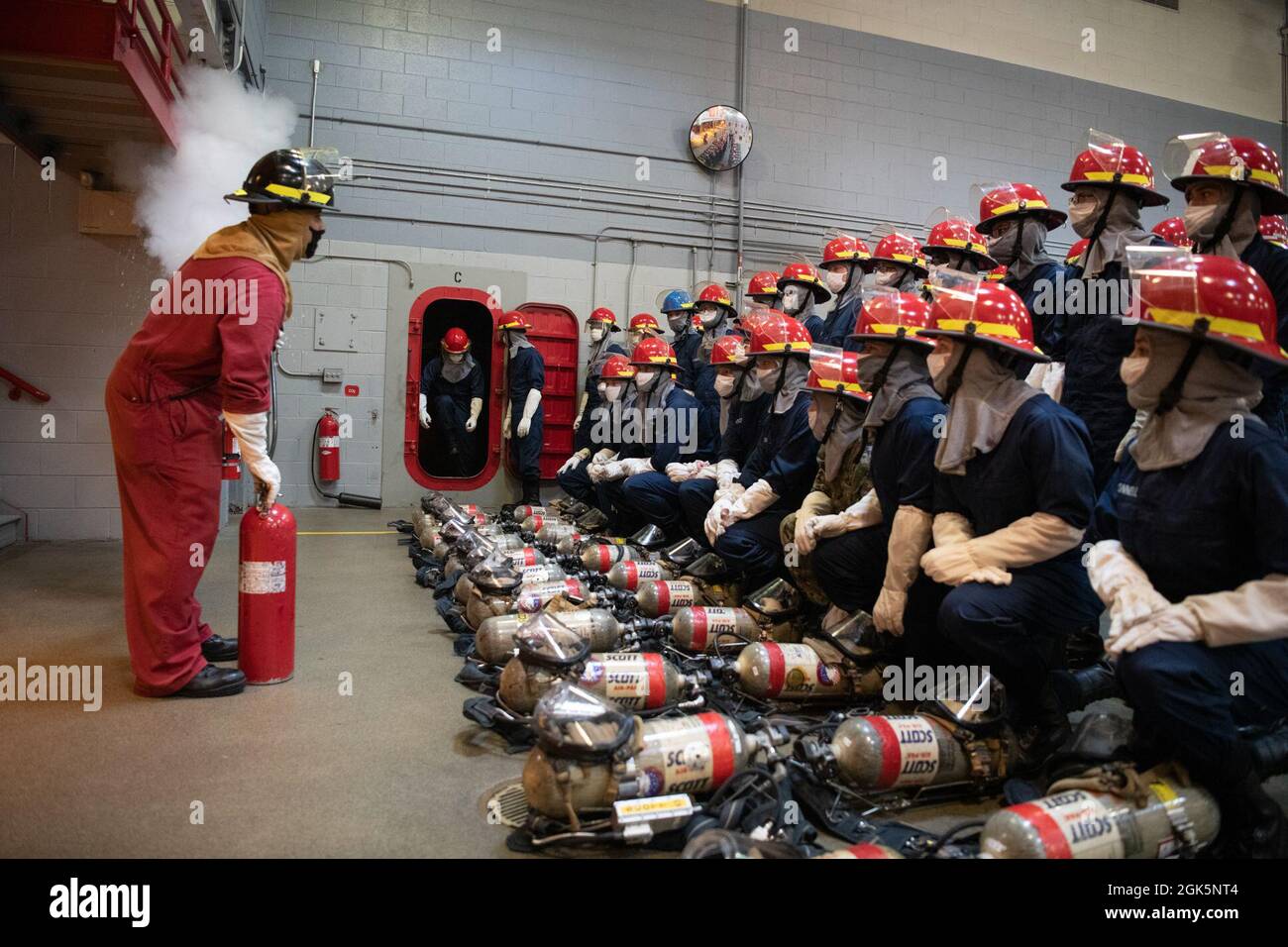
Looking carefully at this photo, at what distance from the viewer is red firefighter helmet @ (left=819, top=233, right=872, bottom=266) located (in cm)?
597

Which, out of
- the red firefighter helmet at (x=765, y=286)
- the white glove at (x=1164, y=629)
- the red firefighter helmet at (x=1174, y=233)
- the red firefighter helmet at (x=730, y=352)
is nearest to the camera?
the white glove at (x=1164, y=629)

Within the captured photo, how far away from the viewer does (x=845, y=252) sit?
5992 mm

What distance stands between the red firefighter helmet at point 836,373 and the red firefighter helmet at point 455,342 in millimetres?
6014

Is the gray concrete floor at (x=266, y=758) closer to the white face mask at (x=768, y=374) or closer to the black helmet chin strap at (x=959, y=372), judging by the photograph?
the black helmet chin strap at (x=959, y=372)

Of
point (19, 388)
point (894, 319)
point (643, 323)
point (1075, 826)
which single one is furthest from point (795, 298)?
point (19, 388)

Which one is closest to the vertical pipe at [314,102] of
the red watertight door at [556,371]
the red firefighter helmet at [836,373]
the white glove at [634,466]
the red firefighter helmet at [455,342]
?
the red firefighter helmet at [455,342]

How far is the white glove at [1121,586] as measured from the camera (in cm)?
220

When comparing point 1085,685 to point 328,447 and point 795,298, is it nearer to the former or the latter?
point 795,298

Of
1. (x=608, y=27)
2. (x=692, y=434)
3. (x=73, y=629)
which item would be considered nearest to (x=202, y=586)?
(x=73, y=629)

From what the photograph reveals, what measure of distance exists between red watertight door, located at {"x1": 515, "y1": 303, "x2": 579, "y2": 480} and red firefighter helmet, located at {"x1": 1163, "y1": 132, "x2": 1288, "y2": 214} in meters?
6.96

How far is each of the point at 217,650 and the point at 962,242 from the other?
4470mm

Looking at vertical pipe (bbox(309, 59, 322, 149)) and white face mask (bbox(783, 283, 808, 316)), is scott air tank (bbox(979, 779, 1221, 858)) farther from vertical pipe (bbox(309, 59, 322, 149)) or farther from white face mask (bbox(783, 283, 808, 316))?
vertical pipe (bbox(309, 59, 322, 149))

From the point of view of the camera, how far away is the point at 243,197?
3.33m

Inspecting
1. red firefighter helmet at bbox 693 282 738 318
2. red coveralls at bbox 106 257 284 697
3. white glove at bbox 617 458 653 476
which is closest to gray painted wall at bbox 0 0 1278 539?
red firefighter helmet at bbox 693 282 738 318
